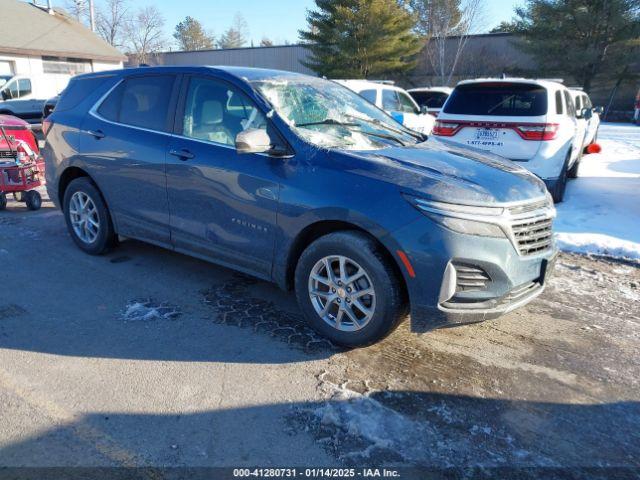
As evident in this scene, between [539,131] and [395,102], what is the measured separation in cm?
616

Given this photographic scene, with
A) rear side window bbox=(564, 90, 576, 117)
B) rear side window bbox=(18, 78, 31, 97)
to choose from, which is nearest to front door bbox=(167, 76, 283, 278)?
rear side window bbox=(564, 90, 576, 117)

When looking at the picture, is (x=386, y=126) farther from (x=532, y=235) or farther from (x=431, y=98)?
(x=431, y=98)

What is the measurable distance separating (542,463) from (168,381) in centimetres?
212

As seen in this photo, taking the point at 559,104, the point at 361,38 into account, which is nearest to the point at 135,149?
the point at 559,104

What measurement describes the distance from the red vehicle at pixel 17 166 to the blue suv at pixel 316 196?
258 cm

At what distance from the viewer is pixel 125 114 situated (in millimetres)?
4621

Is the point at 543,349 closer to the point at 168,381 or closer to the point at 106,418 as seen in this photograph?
the point at 168,381

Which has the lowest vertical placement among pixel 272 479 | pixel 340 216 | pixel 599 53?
pixel 272 479

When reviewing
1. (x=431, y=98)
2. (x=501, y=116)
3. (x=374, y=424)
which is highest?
(x=431, y=98)

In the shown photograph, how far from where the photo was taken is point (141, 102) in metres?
4.52

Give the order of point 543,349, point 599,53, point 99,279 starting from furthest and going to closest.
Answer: point 599,53, point 99,279, point 543,349

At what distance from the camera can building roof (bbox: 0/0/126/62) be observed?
2330 cm

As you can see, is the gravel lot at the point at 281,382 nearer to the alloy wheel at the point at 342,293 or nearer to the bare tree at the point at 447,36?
Answer: the alloy wheel at the point at 342,293

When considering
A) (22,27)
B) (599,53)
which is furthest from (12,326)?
(599,53)
